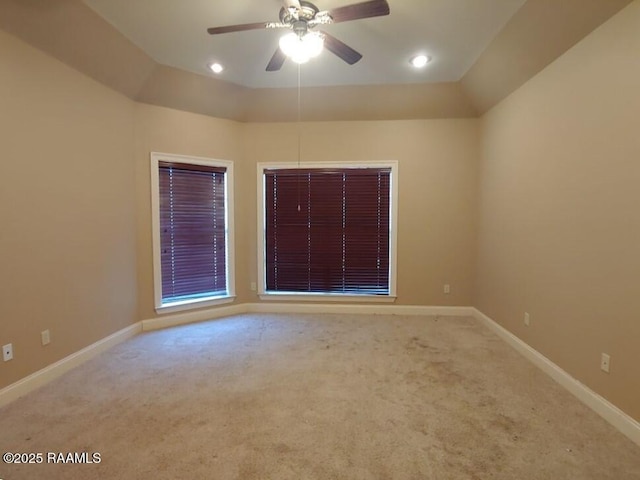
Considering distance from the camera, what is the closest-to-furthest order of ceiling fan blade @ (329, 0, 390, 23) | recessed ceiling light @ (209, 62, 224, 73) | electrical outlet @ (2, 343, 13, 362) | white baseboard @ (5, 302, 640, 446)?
→ ceiling fan blade @ (329, 0, 390, 23) < white baseboard @ (5, 302, 640, 446) < electrical outlet @ (2, 343, 13, 362) < recessed ceiling light @ (209, 62, 224, 73)

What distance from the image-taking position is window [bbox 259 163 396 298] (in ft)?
13.8

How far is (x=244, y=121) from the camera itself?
4145 mm

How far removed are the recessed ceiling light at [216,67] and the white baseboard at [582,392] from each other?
412 cm

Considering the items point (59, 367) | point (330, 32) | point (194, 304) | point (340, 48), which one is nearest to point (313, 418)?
point (59, 367)

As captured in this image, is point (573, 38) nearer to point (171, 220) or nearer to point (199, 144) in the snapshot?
point (199, 144)

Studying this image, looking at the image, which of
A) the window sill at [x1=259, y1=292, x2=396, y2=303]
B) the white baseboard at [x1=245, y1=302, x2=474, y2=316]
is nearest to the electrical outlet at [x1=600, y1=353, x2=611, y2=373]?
the white baseboard at [x1=245, y1=302, x2=474, y2=316]

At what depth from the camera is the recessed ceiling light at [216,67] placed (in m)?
3.18

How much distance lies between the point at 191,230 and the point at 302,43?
266 cm

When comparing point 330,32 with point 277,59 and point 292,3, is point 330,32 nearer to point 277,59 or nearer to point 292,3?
point 277,59

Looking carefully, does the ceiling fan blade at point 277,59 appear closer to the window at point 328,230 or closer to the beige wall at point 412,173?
the beige wall at point 412,173

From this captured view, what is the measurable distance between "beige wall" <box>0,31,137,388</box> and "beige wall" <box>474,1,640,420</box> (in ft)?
13.5

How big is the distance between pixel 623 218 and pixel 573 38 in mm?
1385

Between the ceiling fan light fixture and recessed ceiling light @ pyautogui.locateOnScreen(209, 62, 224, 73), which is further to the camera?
recessed ceiling light @ pyautogui.locateOnScreen(209, 62, 224, 73)

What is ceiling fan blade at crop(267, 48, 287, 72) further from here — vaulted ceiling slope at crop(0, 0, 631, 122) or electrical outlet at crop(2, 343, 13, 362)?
electrical outlet at crop(2, 343, 13, 362)
